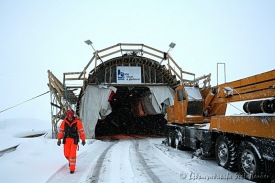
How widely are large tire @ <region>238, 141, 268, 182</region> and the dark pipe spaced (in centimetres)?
86

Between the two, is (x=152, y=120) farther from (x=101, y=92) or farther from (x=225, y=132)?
(x=225, y=132)

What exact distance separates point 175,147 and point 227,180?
7484 millimetres

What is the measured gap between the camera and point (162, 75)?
22.5 metres

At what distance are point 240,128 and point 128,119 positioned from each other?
92.2 ft

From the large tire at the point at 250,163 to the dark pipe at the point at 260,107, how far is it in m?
0.86

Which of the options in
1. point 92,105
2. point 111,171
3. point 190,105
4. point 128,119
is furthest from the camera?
point 128,119

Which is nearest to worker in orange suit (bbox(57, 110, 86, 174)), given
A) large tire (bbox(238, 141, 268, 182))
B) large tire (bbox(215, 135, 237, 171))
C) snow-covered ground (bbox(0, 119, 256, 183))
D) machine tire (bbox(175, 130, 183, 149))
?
snow-covered ground (bbox(0, 119, 256, 183))

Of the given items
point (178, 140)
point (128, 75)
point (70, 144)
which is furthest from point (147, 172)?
point (128, 75)

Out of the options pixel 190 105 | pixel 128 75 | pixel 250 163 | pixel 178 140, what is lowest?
pixel 178 140

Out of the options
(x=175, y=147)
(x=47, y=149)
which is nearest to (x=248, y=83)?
(x=175, y=147)

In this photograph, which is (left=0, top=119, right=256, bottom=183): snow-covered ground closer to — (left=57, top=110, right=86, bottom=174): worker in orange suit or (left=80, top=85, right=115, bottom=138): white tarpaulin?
(left=57, top=110, right=86, bottom=174): worker in orange suit

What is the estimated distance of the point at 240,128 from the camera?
280 inches

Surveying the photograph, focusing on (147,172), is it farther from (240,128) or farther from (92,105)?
(92,105)

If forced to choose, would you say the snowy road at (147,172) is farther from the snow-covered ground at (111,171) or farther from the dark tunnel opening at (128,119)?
the dark tunnel opening at (128,119)
